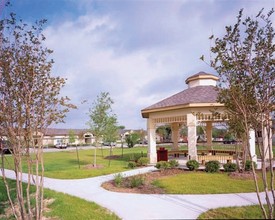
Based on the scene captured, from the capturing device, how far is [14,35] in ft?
20.2

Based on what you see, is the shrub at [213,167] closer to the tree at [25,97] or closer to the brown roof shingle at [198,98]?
the brown roof shingle at [198,98]

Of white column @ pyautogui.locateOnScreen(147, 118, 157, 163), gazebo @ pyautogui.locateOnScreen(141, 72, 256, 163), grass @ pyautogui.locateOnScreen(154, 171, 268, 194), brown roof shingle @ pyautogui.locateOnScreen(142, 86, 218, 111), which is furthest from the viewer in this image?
white column @ pyautogui.locateOnScreen(147, 118, 157, 163)

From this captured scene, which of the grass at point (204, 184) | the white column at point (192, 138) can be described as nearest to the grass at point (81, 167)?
the white column at point (192, 138)

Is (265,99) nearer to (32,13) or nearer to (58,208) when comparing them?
(32,13)

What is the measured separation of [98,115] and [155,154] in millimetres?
5153

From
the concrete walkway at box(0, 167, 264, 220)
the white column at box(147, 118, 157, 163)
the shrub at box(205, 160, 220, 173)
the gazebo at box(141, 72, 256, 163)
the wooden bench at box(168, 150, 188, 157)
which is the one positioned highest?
the gazebo at box(141, 72, 256, 163)

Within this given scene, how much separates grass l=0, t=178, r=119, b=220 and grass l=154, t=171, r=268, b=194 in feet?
9.55

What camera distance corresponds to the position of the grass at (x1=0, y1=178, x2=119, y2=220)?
733 centimetres

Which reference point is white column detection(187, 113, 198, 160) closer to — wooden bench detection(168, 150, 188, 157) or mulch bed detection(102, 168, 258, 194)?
mulch bed detection(102, 168, 258, 194)

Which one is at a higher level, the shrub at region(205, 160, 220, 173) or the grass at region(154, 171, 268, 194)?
the shrub at region(205, 160, 220, 173)

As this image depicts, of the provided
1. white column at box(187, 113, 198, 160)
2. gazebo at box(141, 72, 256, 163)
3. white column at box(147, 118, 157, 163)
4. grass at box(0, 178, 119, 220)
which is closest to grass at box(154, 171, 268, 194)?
grass at box(0, 178, 119, 220)

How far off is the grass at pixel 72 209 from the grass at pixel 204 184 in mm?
2912

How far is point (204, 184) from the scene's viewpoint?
1055cm

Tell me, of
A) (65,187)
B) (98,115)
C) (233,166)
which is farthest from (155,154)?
(65,187)
